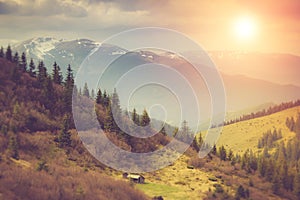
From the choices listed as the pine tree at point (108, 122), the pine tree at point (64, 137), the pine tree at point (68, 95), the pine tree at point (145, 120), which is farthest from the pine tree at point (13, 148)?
the pine tree at point (145, 120)

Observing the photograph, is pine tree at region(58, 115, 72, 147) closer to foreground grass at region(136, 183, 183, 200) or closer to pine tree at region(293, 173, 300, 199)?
foreground grass at region(136, 183, 183, 200)

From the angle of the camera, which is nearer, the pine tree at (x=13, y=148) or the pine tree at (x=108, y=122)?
the pine tree at (x=13, y=148)

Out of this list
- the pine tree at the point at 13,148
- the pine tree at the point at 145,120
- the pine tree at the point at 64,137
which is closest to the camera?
the pine tree at the point at 13,148

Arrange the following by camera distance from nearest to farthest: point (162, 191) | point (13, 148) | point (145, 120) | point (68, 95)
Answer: point (13, 148)
point (162, 191)
point (68, 95)
point (145, 120)

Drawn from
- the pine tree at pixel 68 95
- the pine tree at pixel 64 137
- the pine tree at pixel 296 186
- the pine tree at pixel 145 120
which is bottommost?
the pine tree at pixel 296 186

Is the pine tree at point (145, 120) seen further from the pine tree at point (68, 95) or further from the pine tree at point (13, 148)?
the pine tree at point (13, 148)

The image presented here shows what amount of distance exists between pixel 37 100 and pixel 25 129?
16.6 meters

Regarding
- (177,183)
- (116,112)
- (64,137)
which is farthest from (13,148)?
(116,112)

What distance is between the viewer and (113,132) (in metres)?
97.4

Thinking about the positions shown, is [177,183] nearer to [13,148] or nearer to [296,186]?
[13,148]

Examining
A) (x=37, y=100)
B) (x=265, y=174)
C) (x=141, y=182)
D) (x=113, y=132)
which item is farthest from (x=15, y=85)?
(x=265, y=174)

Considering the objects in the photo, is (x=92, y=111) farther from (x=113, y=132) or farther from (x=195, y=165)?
(x=195, y=165)

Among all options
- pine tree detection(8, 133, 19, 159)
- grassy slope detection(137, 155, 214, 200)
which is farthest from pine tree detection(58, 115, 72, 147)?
grassy slope detection(137, 155, 214, 200)

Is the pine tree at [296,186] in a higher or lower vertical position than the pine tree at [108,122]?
lower
